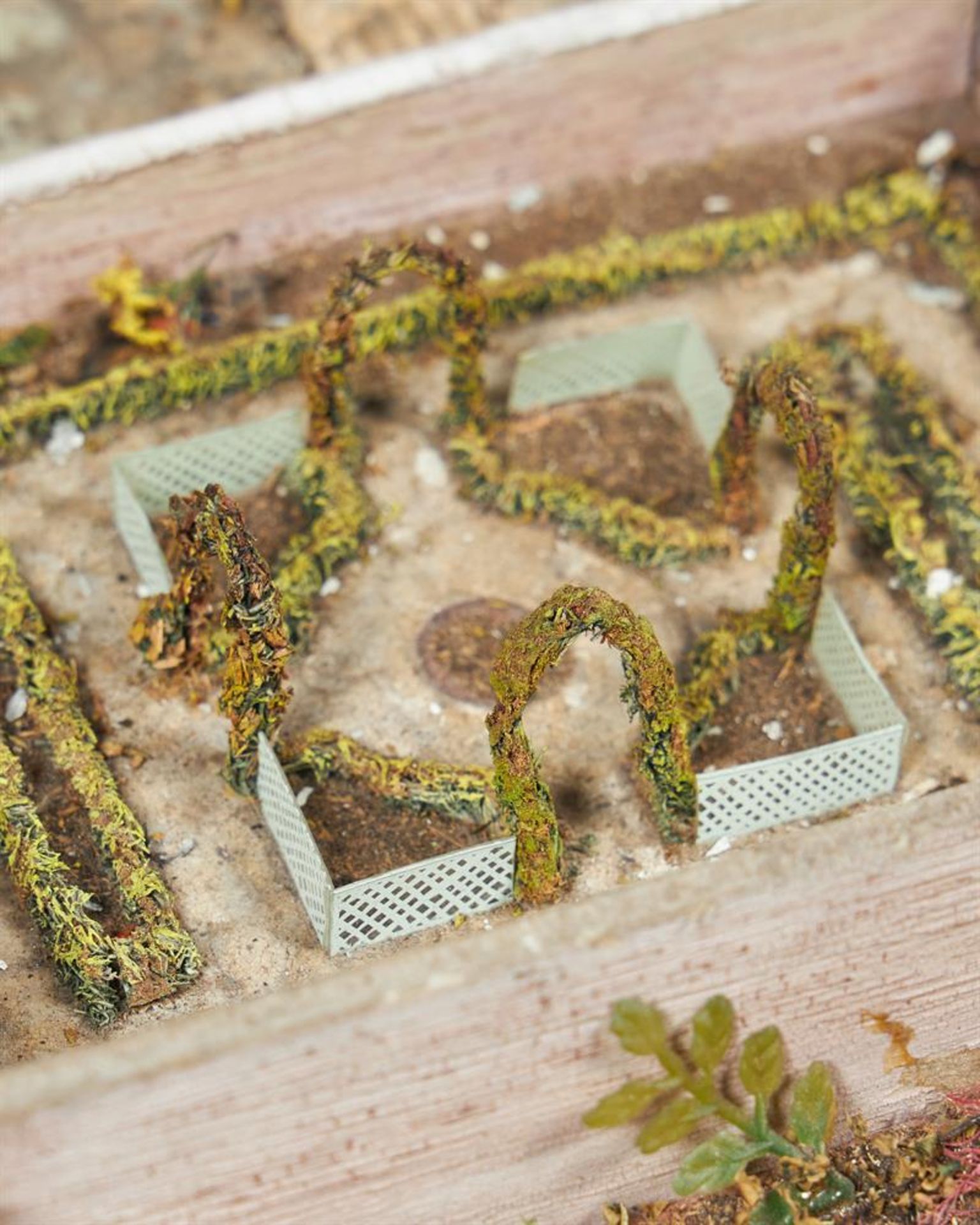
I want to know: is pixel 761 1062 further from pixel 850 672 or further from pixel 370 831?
pixel 850 672

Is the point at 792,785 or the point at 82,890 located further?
the point at 792,785

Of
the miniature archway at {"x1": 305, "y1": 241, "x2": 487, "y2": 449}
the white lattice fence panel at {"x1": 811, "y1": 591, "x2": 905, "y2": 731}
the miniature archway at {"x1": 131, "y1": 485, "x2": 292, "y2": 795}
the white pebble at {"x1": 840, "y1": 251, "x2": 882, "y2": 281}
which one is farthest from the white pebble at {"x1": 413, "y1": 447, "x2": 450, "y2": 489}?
the white pebble at {"x1": 840, "y1": 251, "x2": 882, "y2": 281}

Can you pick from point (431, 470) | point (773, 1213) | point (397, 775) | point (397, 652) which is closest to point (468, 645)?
point (397, 652)

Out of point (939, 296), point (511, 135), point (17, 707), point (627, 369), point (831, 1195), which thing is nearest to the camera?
point (831, 1195)

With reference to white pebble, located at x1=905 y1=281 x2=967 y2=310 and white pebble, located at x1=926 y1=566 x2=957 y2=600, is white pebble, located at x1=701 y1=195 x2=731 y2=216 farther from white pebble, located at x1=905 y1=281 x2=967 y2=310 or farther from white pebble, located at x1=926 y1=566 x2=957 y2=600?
white pebble, located at x1=926 y1=566 x2=957 y2=600

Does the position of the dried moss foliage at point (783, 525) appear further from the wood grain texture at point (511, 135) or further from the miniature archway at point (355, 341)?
the wood grain texture at point (511, 135)

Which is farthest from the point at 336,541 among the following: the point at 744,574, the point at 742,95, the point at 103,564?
the point at 742,95

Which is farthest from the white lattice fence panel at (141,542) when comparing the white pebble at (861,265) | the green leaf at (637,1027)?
the white pebble at (861,265)
